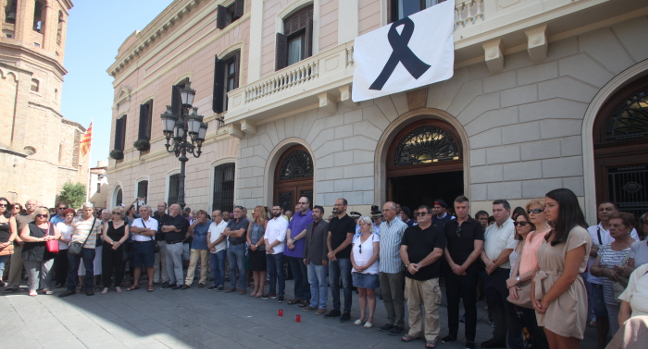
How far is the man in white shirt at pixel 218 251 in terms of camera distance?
8.42 meters

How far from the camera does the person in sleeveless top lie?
806cm

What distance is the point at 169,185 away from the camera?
16938mm

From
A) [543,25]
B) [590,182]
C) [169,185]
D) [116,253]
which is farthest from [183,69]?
[590,182]

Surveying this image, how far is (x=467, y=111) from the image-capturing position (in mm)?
7918

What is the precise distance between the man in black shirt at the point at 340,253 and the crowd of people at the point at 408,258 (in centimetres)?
2

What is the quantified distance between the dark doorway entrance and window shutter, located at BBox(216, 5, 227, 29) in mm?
9541

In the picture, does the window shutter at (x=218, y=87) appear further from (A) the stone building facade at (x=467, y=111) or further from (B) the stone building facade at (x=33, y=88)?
(B) the stone building facade at (x=33, y=88)

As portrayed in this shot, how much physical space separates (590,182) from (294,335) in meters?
5.53

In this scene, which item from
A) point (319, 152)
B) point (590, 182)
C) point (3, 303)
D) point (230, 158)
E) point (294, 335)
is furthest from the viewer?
point (230, 158)

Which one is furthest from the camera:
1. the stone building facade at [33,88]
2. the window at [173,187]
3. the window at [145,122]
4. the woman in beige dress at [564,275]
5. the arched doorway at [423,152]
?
the stone building facade at [33,88]

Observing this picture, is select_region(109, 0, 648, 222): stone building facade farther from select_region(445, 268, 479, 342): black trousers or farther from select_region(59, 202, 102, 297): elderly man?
select_region(59, 202, 102, 297): elderly man

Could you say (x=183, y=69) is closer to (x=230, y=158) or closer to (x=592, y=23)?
(x=230, y=158)

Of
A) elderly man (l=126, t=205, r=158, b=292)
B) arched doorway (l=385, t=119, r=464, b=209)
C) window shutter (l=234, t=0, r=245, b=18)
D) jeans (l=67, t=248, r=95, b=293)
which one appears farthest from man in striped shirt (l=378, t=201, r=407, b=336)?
window shutter (l=234, t=0, r=245, b=18)

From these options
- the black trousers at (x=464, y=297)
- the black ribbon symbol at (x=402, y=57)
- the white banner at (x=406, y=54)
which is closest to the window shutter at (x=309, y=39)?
the white banner at (x=406, y=54)
